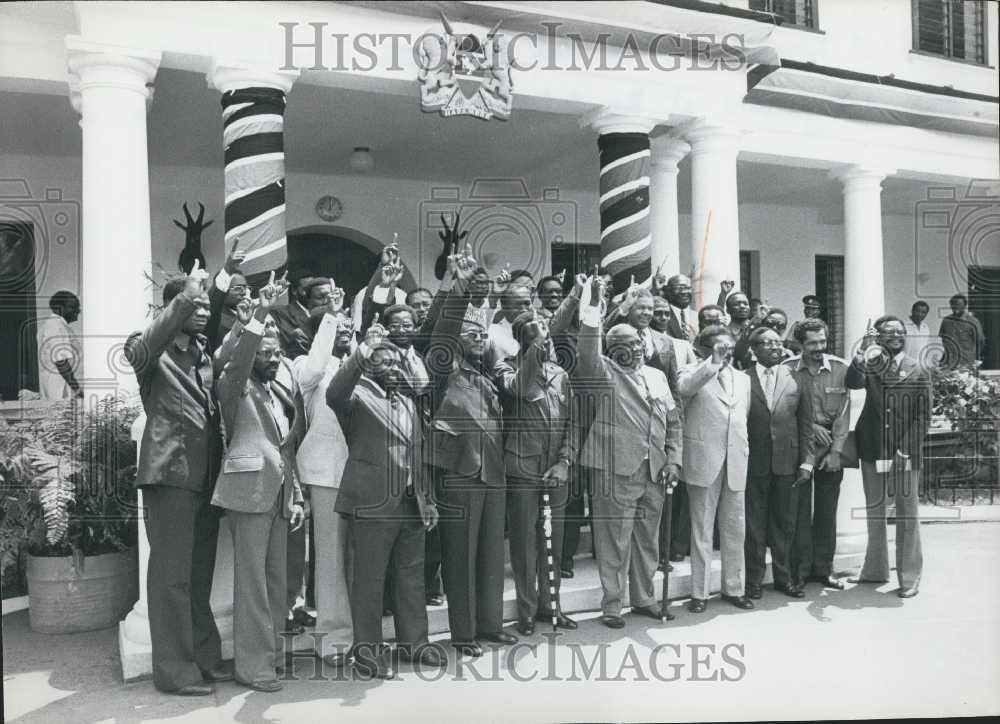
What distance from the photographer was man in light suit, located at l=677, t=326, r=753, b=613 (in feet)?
17.7

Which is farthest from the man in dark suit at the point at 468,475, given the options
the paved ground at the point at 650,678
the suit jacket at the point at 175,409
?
the suit jacket at the point at 175,409

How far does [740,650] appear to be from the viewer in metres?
4.93

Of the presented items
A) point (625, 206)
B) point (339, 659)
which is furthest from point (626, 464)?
point (625, 206)

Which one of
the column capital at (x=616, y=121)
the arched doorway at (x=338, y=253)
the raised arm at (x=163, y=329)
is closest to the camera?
the raised arm at (x=163, y=329)

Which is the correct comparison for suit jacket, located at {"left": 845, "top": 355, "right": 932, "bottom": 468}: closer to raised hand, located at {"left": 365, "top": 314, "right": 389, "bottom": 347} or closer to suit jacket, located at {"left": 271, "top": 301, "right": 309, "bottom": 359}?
raised hand, located at {"left": 365, "top": 314, "right": 389, "bottom": 347}

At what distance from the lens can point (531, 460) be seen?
490cm

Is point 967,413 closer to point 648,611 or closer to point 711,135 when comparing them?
point 711,135

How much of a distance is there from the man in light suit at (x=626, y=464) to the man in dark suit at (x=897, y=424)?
5.06ft

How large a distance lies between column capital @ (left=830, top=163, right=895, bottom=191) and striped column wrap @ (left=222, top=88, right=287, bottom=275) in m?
5.64

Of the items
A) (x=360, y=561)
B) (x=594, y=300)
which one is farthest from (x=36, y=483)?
(x=594, y=300)

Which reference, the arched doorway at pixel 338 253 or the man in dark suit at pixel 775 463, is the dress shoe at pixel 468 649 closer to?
the man in dark suit at pixel 775 463

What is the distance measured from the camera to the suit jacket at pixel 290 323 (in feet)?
17.2

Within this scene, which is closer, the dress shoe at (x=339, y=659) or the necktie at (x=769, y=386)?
the dress shoe at (x=339, y=659)

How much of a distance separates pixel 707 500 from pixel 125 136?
13.7 ft
